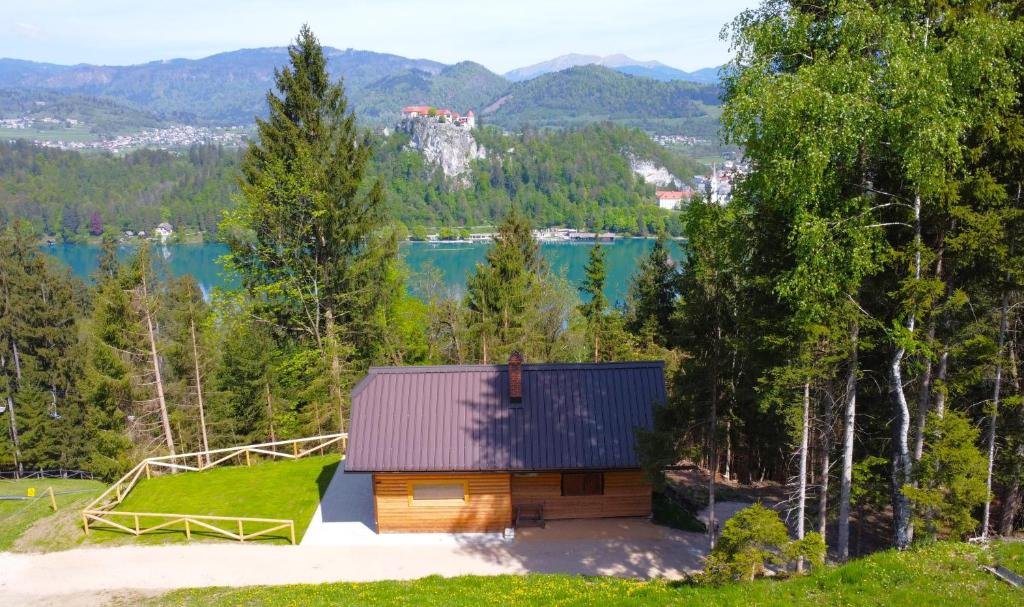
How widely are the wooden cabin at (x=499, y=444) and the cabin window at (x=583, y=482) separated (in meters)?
0.03

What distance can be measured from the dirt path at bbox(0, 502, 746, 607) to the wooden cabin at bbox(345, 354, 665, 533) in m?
0.82

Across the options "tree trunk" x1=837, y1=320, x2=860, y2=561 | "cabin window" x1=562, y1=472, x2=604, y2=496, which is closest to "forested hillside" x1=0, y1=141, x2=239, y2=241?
"cabin window" x1=562, y1=472, x2=604, y2=496

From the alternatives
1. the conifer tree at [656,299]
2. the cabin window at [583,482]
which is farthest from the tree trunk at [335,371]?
the conifer tree at [656,299]

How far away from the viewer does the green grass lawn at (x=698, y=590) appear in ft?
33.0

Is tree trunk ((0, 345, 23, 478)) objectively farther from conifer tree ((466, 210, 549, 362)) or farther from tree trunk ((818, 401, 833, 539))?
tree trunk ((818, 401, 833, 539))

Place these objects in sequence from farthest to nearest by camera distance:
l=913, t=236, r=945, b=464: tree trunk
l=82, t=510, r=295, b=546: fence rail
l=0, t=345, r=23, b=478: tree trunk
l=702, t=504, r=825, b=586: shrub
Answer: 1. l=0, t=345, r=23, b=478: tree trunk
2. l=82, t=510, r=295, b=546: fence rail
3. l=913, t=236, r=945, b=464: tree trunk
4. l=702, t=504, r=825, b=586: shrub

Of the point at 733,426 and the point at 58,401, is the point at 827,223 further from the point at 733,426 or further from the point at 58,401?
the point at 58,401

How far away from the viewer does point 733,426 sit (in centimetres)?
2200

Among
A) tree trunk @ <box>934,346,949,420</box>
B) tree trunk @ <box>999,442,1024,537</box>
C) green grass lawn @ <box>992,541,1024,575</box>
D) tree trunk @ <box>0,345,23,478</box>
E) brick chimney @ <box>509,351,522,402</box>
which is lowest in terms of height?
tree trunk @ <box>0,345,23,478</box>

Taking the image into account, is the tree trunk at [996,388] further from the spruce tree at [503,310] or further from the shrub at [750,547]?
the spruce tree at [503,310]

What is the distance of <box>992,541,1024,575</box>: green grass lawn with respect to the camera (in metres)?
10.2

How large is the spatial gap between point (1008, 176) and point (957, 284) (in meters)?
2.25

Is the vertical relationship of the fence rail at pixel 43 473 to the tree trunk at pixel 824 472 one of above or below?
below

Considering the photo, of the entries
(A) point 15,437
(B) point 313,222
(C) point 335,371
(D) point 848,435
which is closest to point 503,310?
(C) point 335,371
